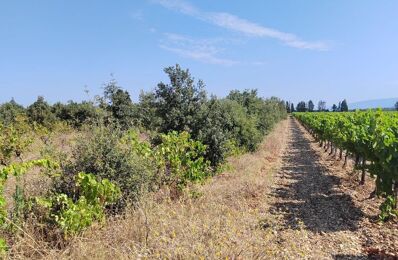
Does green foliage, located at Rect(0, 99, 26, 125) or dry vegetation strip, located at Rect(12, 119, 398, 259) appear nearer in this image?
dry vegetation strip, located at Rect(12, 119, 398, 259)

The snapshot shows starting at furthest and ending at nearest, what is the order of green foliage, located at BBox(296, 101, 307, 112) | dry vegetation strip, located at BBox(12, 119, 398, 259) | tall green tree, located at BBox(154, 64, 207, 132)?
green foliage, located at BBox(296, 101, 307, 112), tall green tree, located at BBox(154, 64, 207, 132), dry vegetation strip, located at BBox(12, 119, 398, 259)

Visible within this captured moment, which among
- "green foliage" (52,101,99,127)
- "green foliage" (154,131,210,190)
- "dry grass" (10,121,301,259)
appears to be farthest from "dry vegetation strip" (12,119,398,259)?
"green foliage" (52,101,99,127)

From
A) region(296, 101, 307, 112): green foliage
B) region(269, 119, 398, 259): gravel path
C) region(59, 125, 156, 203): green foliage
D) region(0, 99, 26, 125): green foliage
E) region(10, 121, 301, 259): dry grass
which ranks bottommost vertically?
region(269, 119, 398, 259): gravel path

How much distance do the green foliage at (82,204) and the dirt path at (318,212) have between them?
10.2 feet

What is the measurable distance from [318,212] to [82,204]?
519 centimetres

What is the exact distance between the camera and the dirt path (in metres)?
5.63

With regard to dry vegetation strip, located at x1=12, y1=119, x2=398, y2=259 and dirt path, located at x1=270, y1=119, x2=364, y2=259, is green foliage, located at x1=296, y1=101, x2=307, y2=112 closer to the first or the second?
dirt path, located at x1=270, y1=119, x2=364, y2=259

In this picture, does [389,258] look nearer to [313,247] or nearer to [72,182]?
[313,247]

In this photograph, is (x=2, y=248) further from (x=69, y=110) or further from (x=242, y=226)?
(x=69, y=110)

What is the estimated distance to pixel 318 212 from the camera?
7.66 metres

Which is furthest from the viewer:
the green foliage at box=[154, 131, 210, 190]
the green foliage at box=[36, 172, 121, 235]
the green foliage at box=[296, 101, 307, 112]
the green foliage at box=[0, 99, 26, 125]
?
the green foliage at box=[296, 101, 307, 112]

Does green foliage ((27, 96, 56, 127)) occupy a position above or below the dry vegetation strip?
above

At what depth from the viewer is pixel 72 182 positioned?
5.65 m

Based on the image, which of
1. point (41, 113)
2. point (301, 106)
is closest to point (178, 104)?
point (41, 113)
